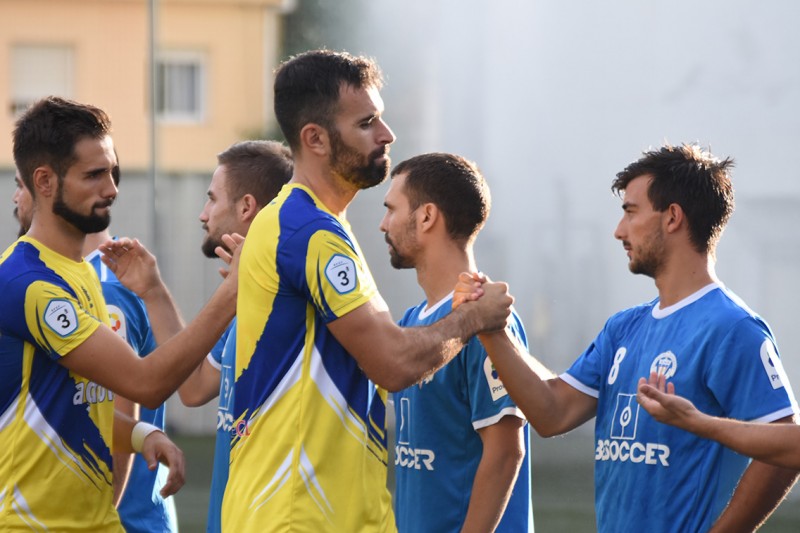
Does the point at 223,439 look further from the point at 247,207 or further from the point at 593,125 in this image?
the point at 593,125

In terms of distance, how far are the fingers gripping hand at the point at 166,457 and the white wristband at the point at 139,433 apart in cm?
3

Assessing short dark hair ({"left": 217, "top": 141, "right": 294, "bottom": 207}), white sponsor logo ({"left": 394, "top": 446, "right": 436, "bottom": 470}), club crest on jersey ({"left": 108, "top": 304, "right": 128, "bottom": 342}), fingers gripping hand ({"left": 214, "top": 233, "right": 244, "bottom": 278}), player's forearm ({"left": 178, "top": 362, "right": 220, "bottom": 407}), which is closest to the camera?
fingers gripping hand ({"left": 214, "top": 233, "right": 244, "bottom": 278})

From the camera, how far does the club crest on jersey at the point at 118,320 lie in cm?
423

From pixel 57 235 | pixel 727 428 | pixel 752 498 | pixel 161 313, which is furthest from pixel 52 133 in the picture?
pixel 752 498

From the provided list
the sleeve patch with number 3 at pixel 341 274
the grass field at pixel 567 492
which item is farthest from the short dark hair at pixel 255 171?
the grass field at pixel 567 492

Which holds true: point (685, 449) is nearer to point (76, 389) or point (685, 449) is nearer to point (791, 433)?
point (791, 433)

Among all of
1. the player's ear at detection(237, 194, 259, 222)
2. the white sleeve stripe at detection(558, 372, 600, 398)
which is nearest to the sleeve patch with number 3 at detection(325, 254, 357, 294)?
the white sleeve stripe at detection(558, 372, 600, 398)

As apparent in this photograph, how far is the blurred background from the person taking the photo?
6.62m

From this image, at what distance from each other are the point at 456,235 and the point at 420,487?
757 millimetres

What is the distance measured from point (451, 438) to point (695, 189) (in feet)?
3.20

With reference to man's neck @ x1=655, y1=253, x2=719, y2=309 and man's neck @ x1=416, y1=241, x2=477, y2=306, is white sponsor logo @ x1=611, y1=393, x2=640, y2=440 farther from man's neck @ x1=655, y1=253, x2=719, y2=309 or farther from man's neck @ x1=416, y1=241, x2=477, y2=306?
man's neck @ x1=416, y1=241, x2=477, y2=306

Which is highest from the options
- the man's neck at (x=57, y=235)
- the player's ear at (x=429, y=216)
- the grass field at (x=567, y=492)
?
the player's ear at (x=429, y=216)

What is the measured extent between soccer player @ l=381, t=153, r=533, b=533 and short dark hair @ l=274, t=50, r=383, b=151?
0.64 metres

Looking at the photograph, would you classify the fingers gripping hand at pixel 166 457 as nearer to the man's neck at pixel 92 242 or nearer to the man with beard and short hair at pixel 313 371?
the man with beard and short hair at pixel 313 371
